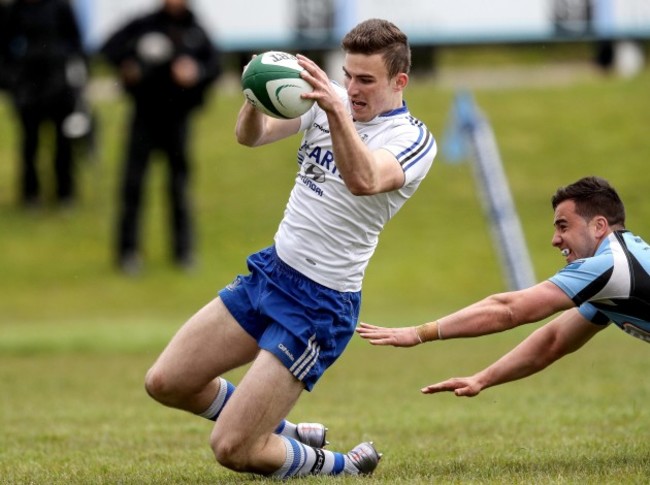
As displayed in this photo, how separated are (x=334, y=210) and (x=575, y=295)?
1224 millimetres

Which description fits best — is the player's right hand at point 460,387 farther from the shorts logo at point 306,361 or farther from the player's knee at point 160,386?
the player's knee at point 160,386

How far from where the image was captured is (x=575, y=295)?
5.86 m

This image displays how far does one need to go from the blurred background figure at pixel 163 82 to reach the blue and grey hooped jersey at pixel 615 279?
10406 mm

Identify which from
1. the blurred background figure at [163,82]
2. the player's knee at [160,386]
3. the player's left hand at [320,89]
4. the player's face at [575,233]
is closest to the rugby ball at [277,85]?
the player's left hand at [320,89]

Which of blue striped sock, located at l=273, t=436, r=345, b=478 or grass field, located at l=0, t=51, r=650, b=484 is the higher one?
blue striped sock, located at l=273, t=436, r=345, b=478

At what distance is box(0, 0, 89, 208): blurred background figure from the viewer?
17672 millimetres

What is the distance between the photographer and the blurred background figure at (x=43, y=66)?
17672 mm

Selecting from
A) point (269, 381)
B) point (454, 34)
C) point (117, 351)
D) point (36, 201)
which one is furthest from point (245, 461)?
point (454, 34)

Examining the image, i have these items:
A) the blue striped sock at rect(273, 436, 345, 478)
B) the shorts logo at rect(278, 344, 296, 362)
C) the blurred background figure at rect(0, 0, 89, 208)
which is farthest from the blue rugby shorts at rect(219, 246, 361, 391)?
the blurred background figure at rect(0, 0, 89, 208)

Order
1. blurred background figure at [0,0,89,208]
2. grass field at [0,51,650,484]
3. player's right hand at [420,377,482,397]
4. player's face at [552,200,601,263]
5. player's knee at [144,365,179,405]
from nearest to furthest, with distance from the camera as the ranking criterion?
player's right hand at [420,377,482,397] → player's face at [552,200,601,263] → player's knee at [144,365,179,405] → grass field at [0,51,650,484] → blurred background figure at [0,0,89,208]

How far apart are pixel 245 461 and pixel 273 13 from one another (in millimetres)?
18495

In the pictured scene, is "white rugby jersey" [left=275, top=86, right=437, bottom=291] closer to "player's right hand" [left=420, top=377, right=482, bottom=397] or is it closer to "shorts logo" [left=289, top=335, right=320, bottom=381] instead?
"shorts logo" [left=289, top=335, right=320, bottom=381]

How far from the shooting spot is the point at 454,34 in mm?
24625

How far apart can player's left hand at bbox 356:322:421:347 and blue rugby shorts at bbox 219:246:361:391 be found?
524 mm
